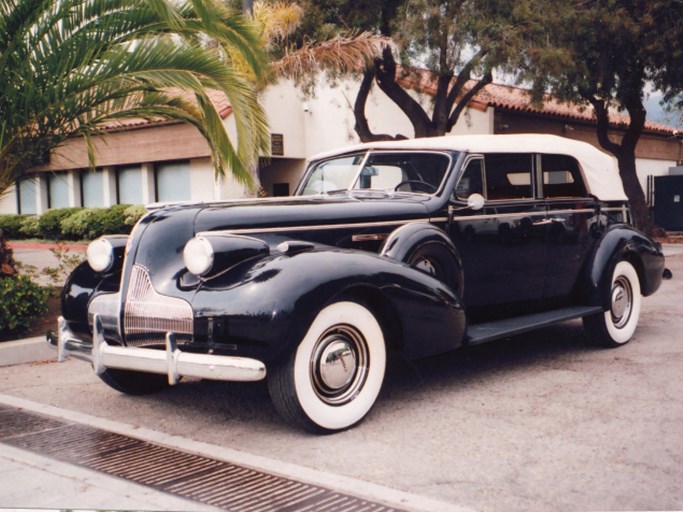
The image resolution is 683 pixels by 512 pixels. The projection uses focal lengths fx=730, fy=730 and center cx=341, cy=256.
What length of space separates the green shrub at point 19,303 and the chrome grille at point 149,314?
297 cm

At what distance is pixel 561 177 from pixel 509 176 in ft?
2.30

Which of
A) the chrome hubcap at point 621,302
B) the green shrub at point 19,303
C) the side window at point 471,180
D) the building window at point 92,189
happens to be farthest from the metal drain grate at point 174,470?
the building window at point 92,189

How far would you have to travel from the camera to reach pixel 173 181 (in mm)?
21188

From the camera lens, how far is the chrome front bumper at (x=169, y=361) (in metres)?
3.70

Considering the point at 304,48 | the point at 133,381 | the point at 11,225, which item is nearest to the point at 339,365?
the point at 133,381

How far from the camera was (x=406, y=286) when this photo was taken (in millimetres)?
4352

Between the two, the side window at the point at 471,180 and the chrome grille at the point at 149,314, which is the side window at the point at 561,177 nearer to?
the side window at the point at 471,180

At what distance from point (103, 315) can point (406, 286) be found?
179 centimetres

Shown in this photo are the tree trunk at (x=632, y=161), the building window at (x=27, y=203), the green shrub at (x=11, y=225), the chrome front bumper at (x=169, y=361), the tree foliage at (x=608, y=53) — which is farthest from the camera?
the building window at (x=27, y=203)

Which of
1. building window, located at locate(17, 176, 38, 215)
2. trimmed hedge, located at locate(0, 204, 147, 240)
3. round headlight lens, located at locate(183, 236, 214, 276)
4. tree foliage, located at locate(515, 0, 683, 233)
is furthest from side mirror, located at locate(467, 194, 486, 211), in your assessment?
building window, located at locate(17, 176, 38, 215)

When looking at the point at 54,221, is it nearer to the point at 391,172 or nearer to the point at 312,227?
the point at 391,172

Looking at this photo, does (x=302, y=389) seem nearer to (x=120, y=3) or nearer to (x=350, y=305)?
(x=350, y=305)

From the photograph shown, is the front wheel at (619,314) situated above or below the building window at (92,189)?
below

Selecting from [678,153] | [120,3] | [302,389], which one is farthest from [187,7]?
[678,153]
